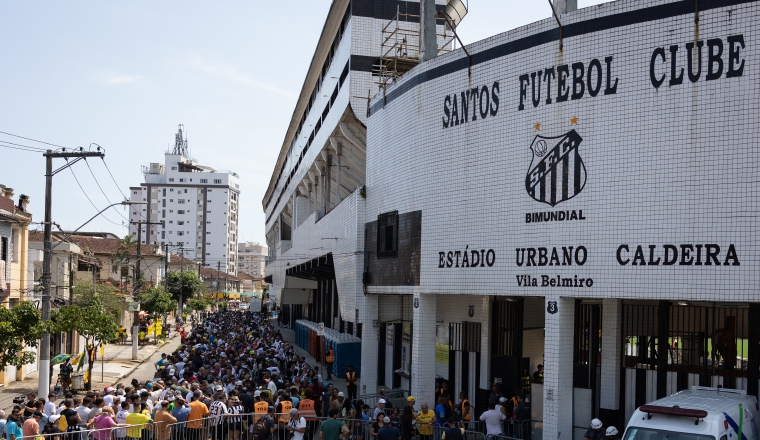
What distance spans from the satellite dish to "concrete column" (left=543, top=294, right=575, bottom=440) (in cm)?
1752

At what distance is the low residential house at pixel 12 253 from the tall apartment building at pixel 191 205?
127 metres

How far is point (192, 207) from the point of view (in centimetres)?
16288

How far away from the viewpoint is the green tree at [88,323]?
2900cm

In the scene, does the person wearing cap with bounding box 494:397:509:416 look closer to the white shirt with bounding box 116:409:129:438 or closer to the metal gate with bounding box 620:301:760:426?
the metal gate with bounding box 620:301:760:426

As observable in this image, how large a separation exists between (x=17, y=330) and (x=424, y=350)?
1257 centimetres

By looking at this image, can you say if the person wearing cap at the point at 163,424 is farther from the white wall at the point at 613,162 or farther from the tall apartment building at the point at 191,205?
the tall apartment building at the point at 191,205

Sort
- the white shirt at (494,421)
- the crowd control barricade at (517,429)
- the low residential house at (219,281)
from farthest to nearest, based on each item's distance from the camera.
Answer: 1. the low residential house at (219,281)
2. the crowd control barricade at (517,429)
3. the white shirt at (494,421)

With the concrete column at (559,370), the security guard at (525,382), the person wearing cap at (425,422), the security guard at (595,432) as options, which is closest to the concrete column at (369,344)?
the security guard at (525,382)

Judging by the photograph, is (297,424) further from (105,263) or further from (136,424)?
(105,263)

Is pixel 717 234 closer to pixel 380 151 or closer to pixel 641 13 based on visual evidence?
pixel 641 13

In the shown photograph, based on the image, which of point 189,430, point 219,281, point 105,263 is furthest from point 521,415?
point 219,281

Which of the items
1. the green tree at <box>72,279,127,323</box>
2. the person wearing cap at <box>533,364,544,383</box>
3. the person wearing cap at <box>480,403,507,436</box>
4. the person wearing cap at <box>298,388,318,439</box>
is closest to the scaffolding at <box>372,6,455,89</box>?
the person wearing cap at <box>533,364,544,383</box>

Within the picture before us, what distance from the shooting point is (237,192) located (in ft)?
571

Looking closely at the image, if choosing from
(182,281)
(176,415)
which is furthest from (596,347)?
(182,281)
